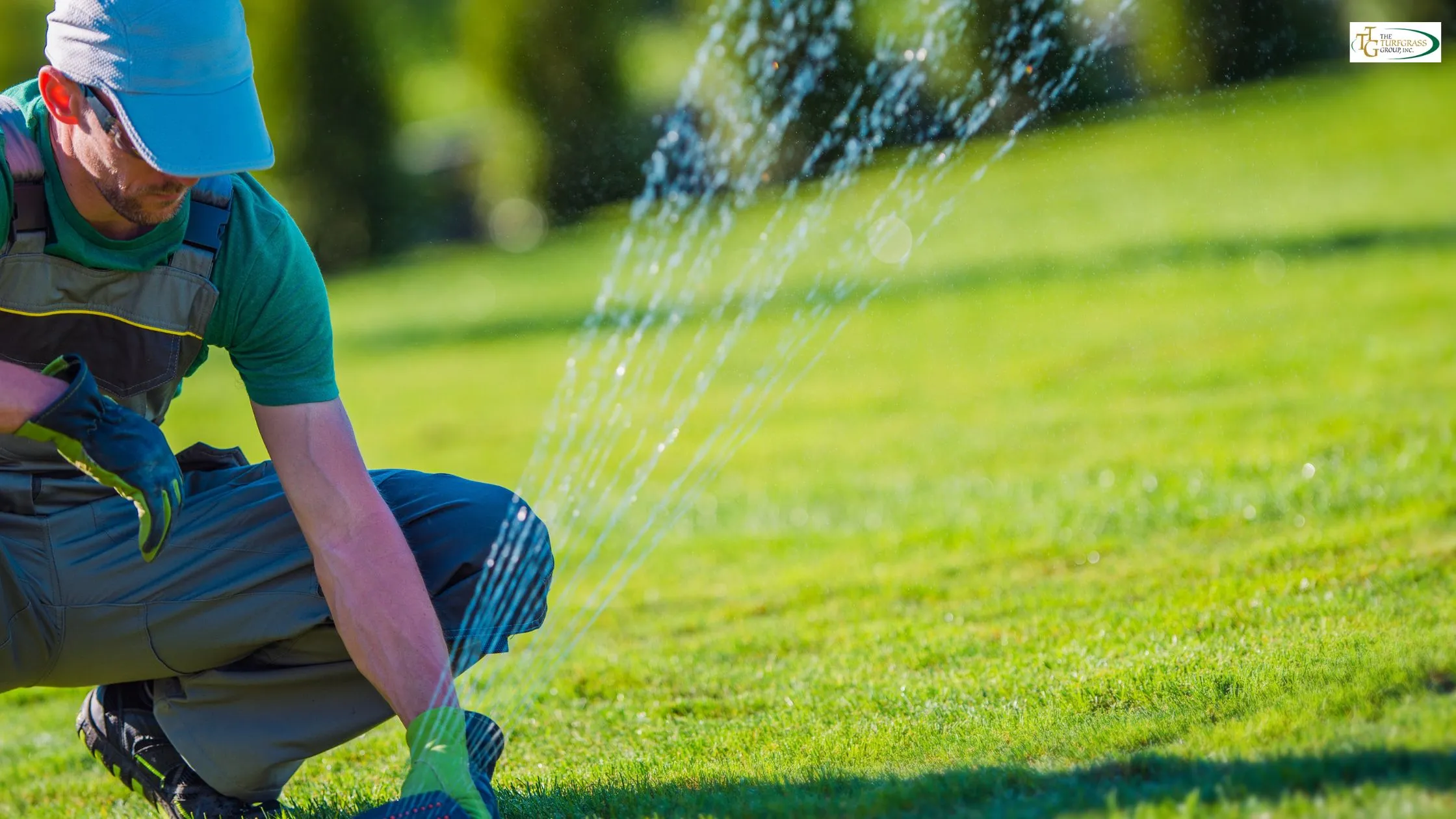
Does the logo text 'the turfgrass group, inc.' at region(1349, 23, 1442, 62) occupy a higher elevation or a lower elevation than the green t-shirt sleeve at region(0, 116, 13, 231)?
lower

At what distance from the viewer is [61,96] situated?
2807 mm

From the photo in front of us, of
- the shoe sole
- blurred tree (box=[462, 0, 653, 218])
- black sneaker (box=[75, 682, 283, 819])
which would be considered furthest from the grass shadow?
blurred tree (box=[462, 0, 653, 218])

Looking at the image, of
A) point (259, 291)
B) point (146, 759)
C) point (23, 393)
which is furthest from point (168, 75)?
point (146, 759)

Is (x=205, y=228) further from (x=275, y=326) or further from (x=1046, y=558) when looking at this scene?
(x=1046, y=558)

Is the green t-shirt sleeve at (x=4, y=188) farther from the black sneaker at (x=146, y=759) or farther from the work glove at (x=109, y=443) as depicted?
the black sneaker at (x=146, y=759)

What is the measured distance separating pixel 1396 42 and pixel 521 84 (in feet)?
45.8

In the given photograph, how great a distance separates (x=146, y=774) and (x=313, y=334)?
1.12 m

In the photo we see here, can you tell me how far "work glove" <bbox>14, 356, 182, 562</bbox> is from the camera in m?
2.64

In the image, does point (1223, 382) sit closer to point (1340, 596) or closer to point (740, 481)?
point (740, 481)

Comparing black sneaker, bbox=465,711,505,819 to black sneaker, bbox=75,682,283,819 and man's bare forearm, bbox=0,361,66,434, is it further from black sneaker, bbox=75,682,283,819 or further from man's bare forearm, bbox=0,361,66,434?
man's bare forearm, bbox=0,361,66,434

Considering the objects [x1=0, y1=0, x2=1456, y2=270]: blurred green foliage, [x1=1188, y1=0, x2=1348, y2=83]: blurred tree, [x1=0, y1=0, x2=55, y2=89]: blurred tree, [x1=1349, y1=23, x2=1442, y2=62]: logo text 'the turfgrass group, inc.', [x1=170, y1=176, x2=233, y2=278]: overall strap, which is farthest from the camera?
[x1=0, y1=0, x2=55, y2=89]: blurred tree

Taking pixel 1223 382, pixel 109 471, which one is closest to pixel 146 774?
pixel 109 471

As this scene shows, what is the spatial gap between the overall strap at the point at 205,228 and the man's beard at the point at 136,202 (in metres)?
0.07

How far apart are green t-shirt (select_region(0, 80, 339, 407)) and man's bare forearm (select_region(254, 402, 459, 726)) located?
6 cm
